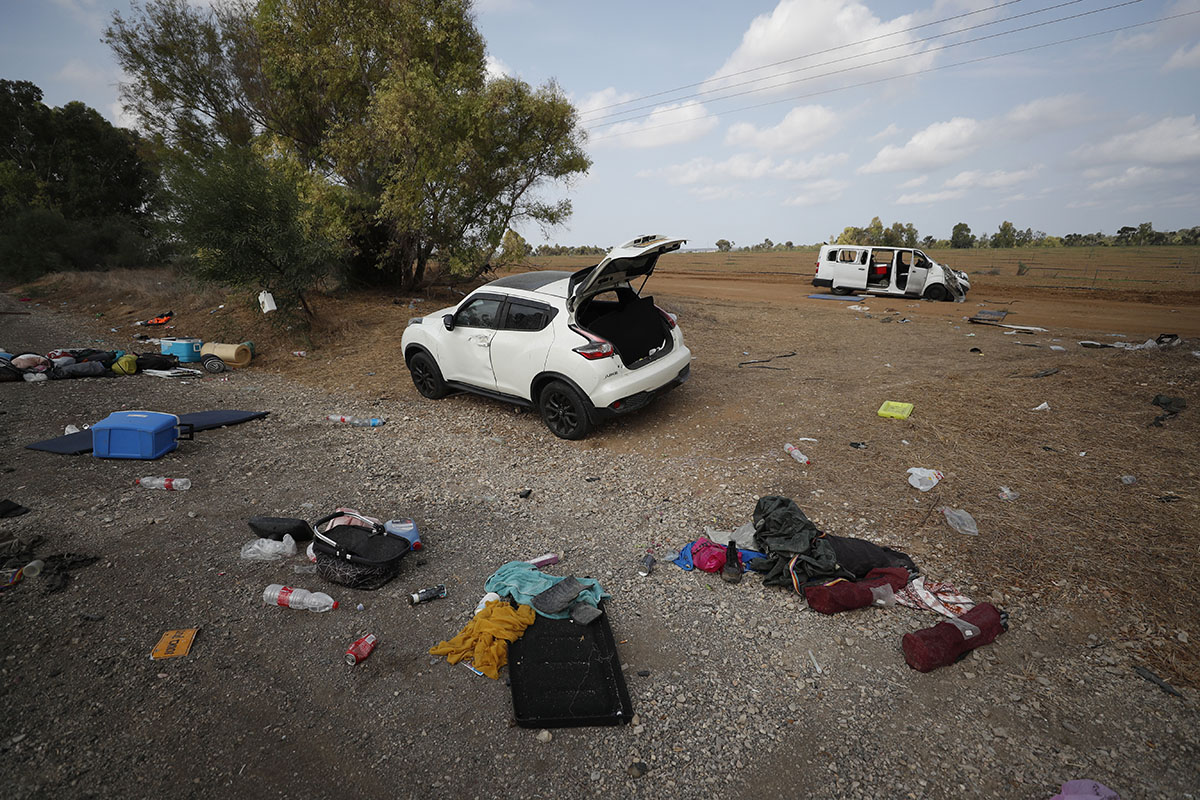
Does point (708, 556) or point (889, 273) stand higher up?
point (889, 273)

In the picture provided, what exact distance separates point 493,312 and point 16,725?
499 cm

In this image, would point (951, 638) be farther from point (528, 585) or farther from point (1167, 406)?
point (1167, 406)

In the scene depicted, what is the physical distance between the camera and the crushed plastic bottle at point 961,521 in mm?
4137

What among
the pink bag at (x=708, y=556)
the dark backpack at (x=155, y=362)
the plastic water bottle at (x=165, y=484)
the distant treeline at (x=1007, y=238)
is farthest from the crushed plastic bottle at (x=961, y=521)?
the distant treeline at (x=1007, y=238)

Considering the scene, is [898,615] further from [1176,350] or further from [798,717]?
[1176,350]

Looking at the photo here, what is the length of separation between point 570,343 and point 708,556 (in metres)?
2.76

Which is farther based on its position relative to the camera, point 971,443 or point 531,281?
point 531,281

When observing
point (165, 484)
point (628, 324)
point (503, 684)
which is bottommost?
point (503, 684)

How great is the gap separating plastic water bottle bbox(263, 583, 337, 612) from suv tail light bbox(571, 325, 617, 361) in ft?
10.5

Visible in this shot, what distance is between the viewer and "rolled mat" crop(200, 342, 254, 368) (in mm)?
9812

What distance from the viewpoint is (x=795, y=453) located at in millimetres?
5570

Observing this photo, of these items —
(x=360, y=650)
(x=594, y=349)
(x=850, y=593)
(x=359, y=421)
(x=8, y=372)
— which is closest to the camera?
(x=360, y=650)

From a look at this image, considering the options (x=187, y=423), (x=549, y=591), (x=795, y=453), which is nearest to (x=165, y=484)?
(x=187, y=423)

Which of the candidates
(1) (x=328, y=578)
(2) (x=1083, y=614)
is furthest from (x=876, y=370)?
(1) (x=328, y=578)
